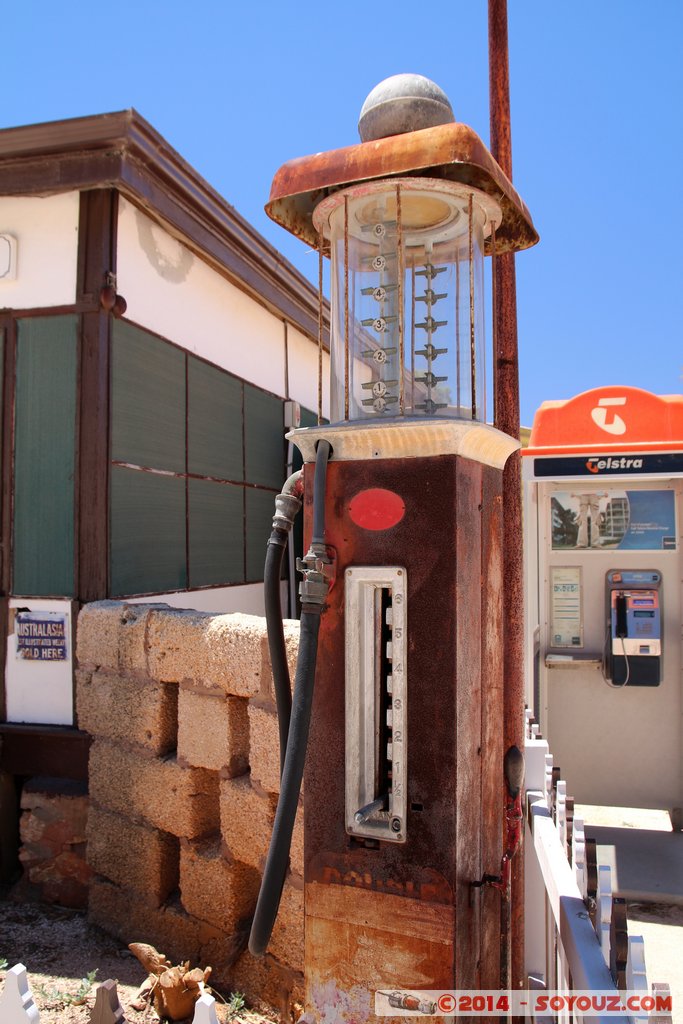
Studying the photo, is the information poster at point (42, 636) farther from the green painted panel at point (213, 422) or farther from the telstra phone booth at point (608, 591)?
the telstra phone booth at point (608, 591)

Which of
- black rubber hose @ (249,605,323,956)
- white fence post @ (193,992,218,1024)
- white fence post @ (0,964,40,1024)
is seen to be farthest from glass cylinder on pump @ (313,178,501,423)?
white fence post @ (0,964,40,1024)

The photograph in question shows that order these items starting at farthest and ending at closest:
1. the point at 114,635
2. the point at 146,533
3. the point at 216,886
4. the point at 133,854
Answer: the point at 146,533 < the point at 114,635 < the point at 133,854 < the point at 216,886

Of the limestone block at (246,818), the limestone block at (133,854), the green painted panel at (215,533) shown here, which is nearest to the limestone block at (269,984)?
the limestone block at (246,818)

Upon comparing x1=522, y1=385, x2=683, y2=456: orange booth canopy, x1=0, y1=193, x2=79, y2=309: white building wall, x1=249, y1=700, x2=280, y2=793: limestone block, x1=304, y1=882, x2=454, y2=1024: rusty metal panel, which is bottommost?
x1=304, y1=882, x2=454, y2=1024: rusty metal panel

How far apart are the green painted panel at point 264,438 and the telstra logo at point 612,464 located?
314cm

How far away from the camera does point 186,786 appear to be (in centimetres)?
415

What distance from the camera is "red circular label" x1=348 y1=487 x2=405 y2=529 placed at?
7.50 ft

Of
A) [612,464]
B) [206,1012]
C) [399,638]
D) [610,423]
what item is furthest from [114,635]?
[610,423]

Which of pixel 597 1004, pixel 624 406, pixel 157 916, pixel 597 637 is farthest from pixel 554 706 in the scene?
pixel 597 1004

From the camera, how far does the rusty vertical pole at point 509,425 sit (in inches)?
115

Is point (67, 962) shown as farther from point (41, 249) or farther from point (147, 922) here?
point (41, 249)

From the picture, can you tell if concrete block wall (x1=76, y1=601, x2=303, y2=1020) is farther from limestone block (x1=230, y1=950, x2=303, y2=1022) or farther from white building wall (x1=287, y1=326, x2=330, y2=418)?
white building wall (x1=287, y1=326, x2=330, y2=418)

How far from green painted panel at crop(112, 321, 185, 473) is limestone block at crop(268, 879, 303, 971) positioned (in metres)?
2.85

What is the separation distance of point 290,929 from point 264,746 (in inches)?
32.9
